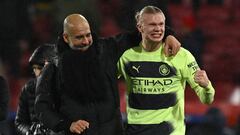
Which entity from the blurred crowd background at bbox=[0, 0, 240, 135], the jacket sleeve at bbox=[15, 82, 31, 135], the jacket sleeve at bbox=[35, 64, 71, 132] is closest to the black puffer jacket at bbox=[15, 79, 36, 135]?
the jacket sleeve at bbox=[15, 82, 31, 135]

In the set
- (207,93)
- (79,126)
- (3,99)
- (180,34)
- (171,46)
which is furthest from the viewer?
(180,34)

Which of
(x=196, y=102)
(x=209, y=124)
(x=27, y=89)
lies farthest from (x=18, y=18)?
(x=27, y=89)

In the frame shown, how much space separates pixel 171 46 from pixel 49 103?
2.93ft

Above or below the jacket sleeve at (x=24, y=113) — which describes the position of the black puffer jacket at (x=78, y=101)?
above

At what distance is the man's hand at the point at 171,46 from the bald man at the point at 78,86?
45 centimetres

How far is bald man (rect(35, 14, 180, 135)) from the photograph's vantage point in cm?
424

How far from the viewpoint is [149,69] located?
4547 millimetres

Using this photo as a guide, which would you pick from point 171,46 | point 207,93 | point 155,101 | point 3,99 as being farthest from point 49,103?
point 207,93

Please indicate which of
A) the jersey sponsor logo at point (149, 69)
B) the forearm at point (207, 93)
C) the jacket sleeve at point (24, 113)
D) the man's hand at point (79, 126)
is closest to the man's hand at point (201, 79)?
the forearm at point (207, 93)

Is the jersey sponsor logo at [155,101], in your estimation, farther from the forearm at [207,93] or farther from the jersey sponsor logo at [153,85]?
the forearm at [207,93]

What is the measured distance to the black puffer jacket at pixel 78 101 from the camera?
423cm

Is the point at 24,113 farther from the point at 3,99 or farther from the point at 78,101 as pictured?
the point at 78,101

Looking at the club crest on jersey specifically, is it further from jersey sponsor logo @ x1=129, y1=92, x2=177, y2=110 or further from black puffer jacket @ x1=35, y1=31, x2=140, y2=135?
black puffer jacket @ x1=35, y1=31, x2=140, y2=135

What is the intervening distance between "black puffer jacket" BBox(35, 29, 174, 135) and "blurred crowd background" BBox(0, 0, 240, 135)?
2.43 m
